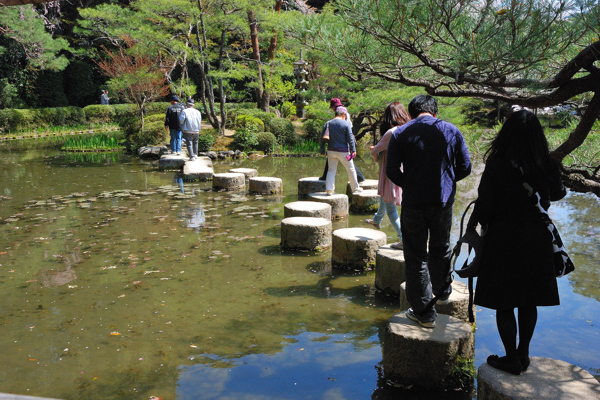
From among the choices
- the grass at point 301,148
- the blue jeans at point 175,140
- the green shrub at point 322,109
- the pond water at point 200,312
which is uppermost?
the green shrub at point 322,109

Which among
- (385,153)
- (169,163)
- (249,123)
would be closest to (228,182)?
(169,163)

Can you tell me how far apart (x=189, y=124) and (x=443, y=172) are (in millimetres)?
10141

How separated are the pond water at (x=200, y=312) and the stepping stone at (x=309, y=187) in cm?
109

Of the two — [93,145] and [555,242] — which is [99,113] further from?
[555,242]

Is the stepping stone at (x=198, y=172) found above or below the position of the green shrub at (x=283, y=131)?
below

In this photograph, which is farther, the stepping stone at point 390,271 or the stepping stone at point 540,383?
the stepping stone at point 390,271

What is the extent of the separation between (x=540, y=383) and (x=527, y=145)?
1.31 m

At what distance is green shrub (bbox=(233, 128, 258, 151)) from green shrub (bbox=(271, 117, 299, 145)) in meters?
1.21

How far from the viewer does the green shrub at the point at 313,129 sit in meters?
17.8

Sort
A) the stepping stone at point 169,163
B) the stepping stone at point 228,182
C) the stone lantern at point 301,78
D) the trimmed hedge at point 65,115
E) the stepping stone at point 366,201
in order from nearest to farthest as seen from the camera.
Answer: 1. the stepping stone at point 366,201
2. the stepping stone at point 228,182
3. the stepping stone at point 169,163
4. the stone lantern at point 301,78
5. the trimmed hedge at point 65,115

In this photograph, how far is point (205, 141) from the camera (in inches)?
624

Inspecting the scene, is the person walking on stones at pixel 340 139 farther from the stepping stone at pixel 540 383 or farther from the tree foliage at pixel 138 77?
the tree foliage at pixel 138 77

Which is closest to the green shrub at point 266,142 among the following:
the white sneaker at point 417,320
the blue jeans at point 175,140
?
the blue jeans at point 175,140

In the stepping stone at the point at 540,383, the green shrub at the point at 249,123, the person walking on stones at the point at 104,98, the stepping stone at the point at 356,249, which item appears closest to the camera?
the stepping stone at the point at 540,383
